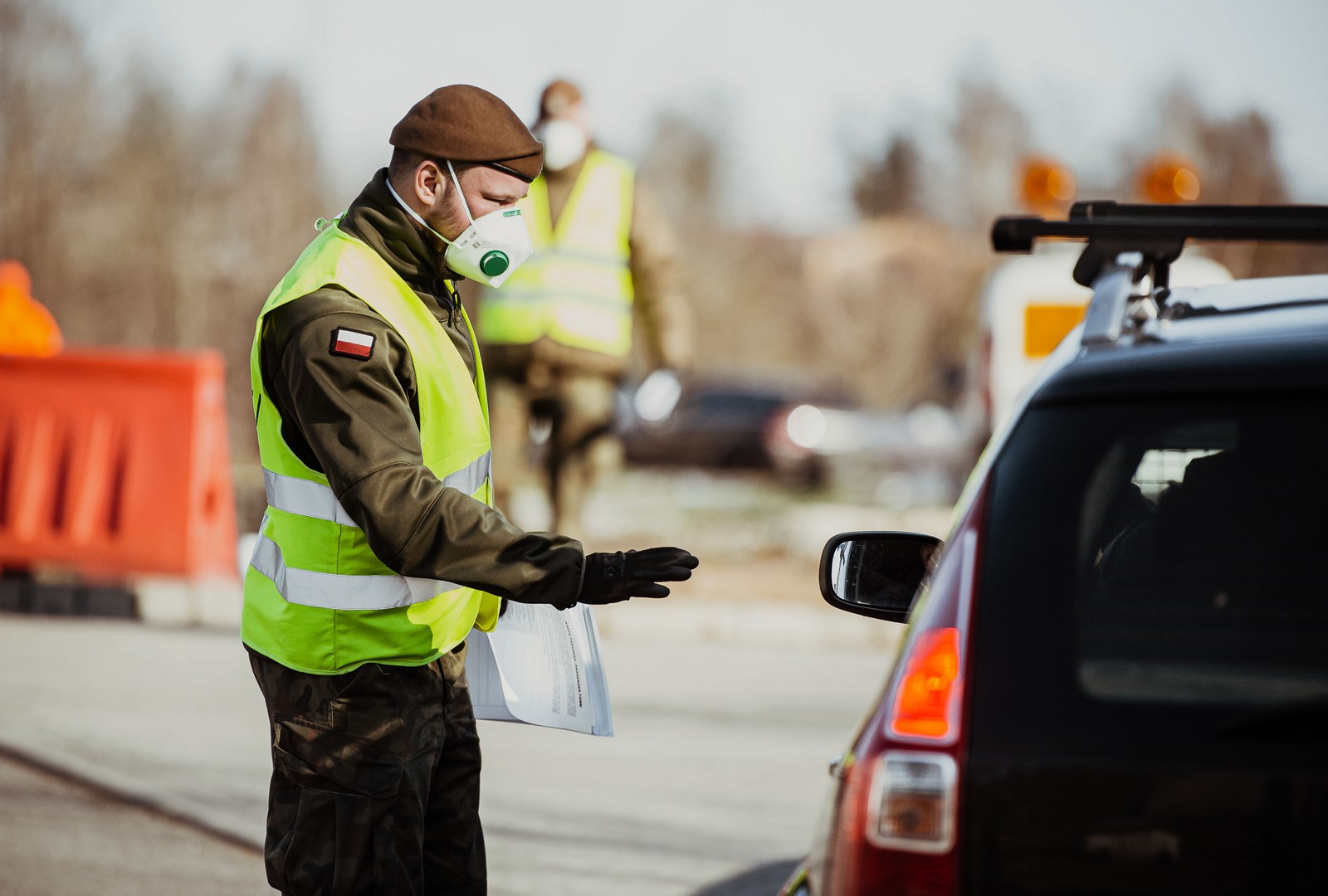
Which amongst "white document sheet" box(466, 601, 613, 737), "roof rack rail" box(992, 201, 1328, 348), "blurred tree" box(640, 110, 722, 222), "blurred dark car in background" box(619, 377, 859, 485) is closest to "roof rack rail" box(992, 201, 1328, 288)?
"roof rack rail" box(992, 201, 1328, 348)

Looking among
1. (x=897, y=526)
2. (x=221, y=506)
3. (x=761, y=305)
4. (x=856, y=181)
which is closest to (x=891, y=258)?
(x=761, y=305)

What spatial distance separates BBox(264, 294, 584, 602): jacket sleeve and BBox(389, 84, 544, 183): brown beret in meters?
0.36

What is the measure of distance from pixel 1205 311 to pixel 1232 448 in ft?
1.28

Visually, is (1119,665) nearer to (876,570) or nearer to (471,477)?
(876,570)

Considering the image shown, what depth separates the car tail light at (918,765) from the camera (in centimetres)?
182

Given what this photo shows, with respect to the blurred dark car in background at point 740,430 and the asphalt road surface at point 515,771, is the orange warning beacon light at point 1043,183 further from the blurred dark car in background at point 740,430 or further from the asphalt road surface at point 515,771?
the blurred dark car in background at point 740,430

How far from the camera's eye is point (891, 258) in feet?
145

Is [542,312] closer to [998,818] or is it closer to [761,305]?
[998,818]

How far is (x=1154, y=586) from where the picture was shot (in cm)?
190

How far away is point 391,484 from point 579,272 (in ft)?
18.7

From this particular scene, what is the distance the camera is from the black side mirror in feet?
8.76

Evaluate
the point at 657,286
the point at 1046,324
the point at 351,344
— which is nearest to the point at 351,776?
the point at 351,344

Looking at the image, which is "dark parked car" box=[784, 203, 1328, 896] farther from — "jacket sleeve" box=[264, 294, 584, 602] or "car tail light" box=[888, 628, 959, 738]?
"jacket sleeve" box=[264, 294, 584, 602]

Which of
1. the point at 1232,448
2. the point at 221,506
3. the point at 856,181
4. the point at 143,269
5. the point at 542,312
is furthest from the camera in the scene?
the point at 856,181
